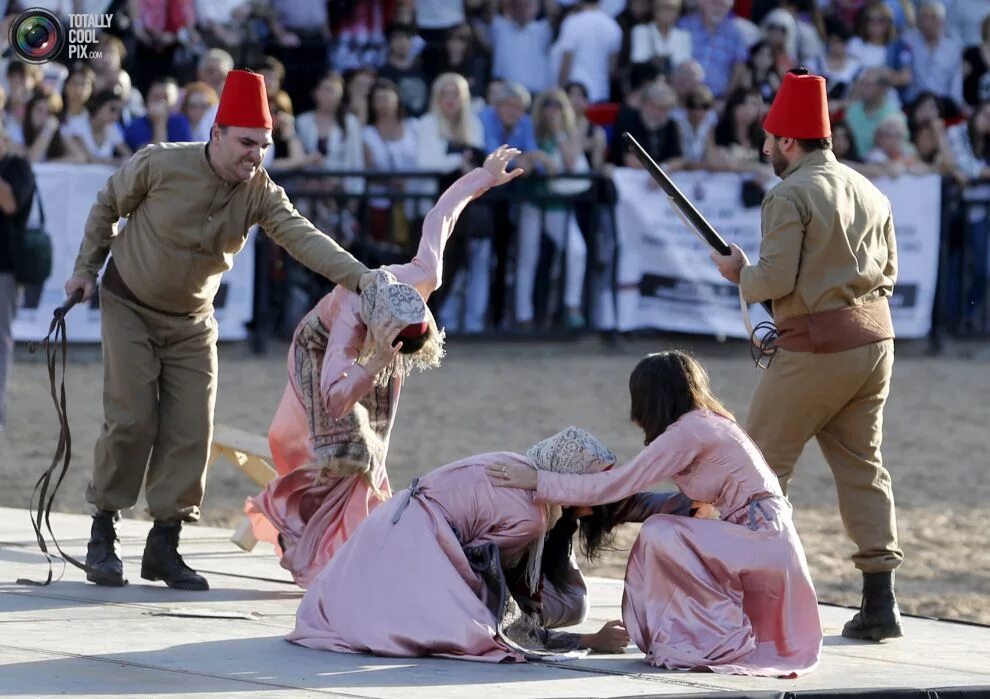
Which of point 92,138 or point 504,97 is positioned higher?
point 504,97

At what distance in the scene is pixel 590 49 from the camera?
15.7m

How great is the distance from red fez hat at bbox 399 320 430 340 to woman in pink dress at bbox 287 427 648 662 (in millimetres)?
521

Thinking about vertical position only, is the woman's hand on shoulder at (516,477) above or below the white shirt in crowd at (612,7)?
below

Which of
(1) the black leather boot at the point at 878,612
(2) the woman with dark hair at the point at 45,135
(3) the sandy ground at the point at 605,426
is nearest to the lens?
(1) the black leather boot at the point at 878,612

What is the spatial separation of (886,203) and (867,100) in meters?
8.86

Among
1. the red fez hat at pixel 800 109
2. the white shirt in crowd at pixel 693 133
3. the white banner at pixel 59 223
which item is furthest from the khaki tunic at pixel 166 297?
the white shirt in crowd at pixel 693 133

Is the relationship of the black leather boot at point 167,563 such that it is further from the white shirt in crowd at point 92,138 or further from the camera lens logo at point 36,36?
the white shirt in crowd at point 92,138

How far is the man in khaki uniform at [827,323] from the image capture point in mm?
6629

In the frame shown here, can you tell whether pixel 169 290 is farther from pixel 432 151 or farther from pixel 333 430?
pixel 432 151

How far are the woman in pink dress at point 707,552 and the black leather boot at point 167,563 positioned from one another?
5.76 ft

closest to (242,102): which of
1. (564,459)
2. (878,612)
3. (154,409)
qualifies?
(154,409)

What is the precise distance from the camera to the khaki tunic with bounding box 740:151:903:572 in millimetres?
6617

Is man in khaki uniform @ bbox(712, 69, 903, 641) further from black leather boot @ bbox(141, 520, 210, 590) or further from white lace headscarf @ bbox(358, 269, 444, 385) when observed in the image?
black leather boot @ bbox(141, 520, 210, 590)

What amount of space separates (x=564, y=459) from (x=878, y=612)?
1386 mm
